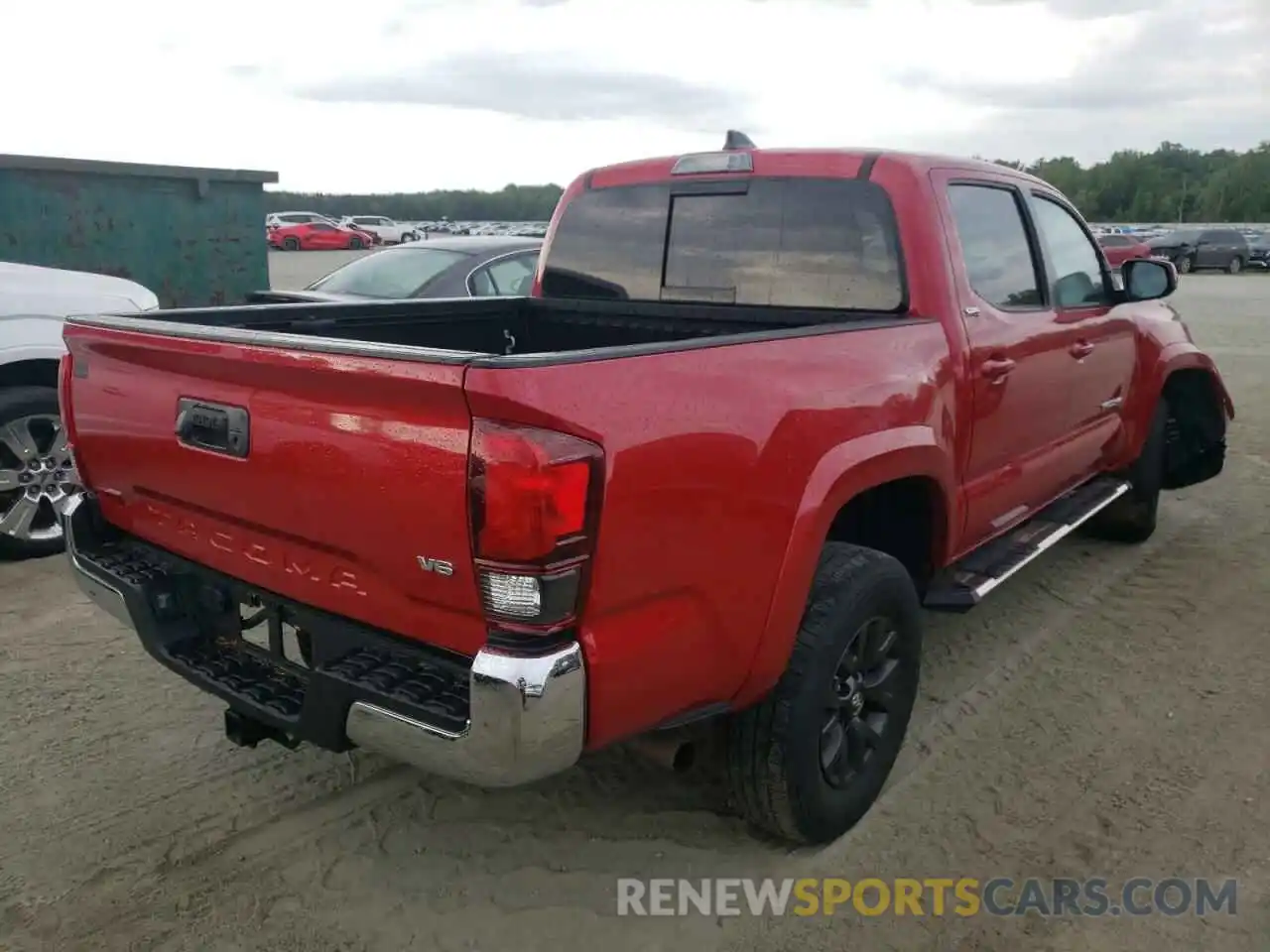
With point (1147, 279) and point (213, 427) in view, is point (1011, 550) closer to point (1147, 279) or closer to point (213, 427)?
point (1147, 279)

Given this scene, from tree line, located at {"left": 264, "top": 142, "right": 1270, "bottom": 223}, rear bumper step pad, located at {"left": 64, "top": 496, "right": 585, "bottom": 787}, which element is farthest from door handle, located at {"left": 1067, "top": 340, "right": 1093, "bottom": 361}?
tree line, located at {"left": 264, "top": 142, "right": 1270, "bottom": 223}

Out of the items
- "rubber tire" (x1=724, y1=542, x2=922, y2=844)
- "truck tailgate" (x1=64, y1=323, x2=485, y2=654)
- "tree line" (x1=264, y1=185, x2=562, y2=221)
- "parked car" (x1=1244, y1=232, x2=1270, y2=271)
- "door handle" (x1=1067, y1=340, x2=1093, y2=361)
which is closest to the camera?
"truck tailgate" (x1=64, y1=323, x2=485, y2=654)

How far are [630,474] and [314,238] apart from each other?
39865 millimetres

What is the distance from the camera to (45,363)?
532cm

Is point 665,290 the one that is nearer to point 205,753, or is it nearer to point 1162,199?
point 205,753

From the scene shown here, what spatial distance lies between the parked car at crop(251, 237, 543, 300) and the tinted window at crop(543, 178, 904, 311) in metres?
2.95

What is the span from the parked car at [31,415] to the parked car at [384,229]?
40766 millimetres

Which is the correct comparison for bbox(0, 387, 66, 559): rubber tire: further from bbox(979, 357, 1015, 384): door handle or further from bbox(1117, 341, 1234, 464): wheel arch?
bbox(1117, 341, 1234, 464): wheel arch

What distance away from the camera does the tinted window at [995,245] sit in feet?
12.1

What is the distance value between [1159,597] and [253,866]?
13.9 feet

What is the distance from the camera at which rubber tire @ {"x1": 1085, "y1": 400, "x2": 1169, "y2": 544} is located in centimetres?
550

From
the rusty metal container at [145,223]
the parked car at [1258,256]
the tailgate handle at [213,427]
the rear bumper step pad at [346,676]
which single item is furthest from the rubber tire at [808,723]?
the parked car at [1258,256]

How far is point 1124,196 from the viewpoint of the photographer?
84938mm

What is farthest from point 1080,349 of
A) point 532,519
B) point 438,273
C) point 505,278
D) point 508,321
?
point 438,273
